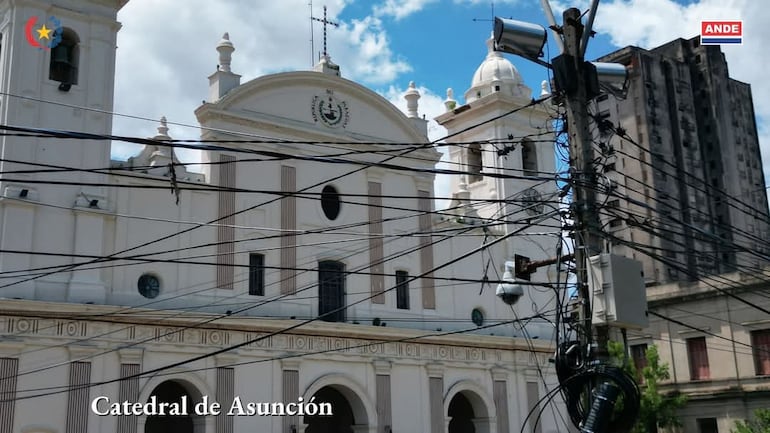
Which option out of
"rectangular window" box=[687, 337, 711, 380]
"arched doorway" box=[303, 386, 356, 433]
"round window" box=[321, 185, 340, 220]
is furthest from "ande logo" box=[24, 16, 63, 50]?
"rectangular window" box=[687, 337, 711, 380]

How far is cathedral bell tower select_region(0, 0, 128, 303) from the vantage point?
79.1ft

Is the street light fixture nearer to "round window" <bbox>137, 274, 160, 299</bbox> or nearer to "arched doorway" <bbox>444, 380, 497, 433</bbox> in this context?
"round window" <bbox>137, 274, 160, 299</bbox>

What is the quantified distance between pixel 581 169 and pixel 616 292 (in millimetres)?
1793

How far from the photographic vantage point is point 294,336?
1095 inches

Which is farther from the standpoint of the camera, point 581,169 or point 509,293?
point 509,293

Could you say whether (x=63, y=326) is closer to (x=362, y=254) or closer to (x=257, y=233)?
(x=257, y=233)

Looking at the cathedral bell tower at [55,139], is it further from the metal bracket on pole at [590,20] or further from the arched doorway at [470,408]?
the metal bracket on pole at [590,20]

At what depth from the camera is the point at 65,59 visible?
26.2m

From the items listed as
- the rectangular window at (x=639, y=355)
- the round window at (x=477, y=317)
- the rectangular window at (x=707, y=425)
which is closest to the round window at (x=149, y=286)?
the round window at (x=477, y=317)

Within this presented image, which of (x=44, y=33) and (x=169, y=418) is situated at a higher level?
(x=44, y=33)

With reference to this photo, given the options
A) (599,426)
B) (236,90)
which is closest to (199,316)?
(236,90)

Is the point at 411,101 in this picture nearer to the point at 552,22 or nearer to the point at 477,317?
the point at 477,317

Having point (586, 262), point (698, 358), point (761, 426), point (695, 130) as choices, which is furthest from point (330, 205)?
point (695, 130)

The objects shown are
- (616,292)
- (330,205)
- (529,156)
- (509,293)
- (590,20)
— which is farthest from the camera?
(529,156)
